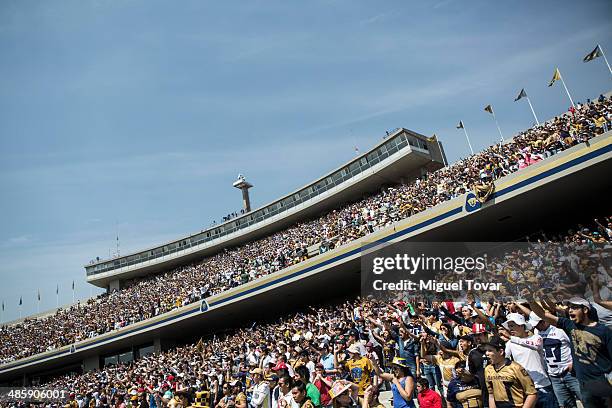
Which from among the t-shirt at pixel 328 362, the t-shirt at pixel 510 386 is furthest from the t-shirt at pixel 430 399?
the t-shirt at pixel 328 362

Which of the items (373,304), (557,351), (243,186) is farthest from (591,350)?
(243,186)

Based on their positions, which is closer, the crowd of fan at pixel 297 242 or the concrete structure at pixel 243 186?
the crowd of fan at pixel 297 242

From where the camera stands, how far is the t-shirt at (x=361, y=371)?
6508 millimetres

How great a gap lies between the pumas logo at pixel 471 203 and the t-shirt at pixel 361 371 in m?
12.2

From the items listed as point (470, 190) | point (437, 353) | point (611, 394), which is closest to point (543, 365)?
point (611, 394)

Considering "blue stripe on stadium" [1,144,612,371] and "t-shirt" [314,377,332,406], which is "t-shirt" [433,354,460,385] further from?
"blue stripe on stadium" [1,144,612,371]

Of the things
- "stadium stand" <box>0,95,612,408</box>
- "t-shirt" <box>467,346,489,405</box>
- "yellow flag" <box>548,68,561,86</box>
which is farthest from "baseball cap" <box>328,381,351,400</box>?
"yellow flag" <box>548,68,561,86</box>

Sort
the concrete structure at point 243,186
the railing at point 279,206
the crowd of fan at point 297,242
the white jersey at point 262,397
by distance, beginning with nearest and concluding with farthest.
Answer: the white jersey at point 262,397 → the crowd of fan at point 297,242 → the railing at point 279,206 → the concrete structure at point 243,186

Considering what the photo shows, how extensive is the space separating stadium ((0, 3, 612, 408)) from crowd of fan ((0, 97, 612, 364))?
181mm

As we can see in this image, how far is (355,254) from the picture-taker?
20.8m

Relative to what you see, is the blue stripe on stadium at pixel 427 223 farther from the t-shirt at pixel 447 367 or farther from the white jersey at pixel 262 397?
the white jersey at pixel 262 397

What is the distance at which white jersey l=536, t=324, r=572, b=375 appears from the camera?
4711mm

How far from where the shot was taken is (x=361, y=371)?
6582mm

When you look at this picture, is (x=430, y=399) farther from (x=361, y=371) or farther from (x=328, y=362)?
(x=328, y=362)
